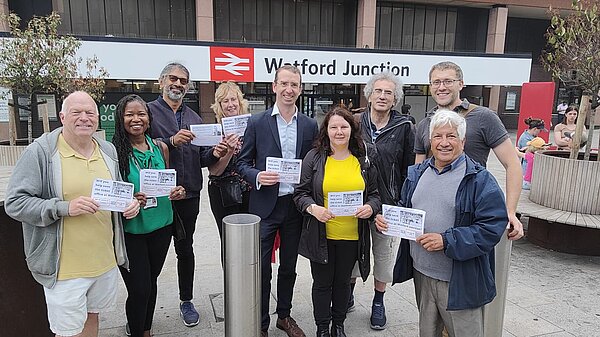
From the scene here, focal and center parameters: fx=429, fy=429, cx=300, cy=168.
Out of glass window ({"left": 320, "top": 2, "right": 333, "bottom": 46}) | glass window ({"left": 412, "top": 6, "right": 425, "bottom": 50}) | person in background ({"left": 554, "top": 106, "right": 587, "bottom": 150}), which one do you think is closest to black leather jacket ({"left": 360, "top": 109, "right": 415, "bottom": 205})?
person in background ({"left": 554, "top": 106, "right": 587, "bottom": 150})

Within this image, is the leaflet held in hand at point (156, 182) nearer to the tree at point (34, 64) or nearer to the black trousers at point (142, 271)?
the black trousers at point (142, 271)

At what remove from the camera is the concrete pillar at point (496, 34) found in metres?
20.7

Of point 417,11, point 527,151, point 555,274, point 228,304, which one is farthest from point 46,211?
point 417,11

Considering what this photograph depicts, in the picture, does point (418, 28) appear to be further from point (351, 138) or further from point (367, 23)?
point (351, 138)

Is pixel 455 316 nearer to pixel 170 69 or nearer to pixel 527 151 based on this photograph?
pixel 170 69

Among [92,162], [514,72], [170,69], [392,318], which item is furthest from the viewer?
[514,72]

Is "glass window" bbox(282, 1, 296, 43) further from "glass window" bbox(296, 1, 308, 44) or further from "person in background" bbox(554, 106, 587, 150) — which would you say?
"person in background" bbox(554, 106, 587, 150)

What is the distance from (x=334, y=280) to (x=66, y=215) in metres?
1.96

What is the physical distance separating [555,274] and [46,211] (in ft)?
17.6

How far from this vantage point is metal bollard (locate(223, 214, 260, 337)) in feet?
9.18

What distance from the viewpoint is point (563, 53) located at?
601cm

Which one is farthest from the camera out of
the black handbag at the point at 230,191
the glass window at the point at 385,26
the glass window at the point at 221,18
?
the glass window at the point at 385,26

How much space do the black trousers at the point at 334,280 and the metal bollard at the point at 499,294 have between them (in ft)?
3.31

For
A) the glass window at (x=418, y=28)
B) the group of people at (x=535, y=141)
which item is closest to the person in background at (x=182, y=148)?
the group of people at (x=535, y=141)
